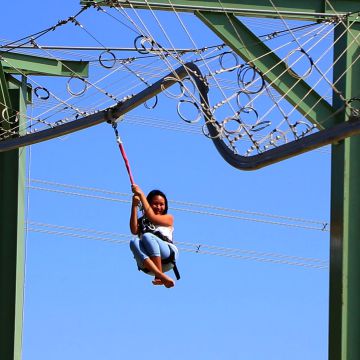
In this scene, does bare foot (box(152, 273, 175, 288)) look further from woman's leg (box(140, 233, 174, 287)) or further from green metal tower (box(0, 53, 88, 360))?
green metal tower (box(0, 53, 88, 360))

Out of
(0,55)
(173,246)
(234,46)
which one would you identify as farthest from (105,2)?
(0,55)

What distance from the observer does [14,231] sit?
21.6 meters

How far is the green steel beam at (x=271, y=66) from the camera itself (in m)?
17.4

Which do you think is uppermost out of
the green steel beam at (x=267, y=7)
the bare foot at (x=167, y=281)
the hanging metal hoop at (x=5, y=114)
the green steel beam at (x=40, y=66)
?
the green steel beam at (x=267, y=7)

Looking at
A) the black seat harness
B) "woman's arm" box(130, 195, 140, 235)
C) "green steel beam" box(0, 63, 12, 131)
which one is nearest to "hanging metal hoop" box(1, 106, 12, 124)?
"green steel beam" box(0, 63, 12, 131)

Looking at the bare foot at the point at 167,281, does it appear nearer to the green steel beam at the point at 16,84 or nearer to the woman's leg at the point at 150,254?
the woman's leg at the point at 150,254

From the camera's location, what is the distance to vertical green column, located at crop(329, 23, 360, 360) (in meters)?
16.9

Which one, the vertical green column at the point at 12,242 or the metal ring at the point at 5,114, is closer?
the metal ring at the point at 5,114

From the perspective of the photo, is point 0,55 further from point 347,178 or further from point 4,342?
point 347,178

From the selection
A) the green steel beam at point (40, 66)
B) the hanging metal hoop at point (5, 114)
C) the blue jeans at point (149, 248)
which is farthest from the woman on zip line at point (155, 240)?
the green steel beam at point (40, 66)

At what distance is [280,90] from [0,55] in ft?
16.3

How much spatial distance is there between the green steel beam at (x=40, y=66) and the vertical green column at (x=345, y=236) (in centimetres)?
525

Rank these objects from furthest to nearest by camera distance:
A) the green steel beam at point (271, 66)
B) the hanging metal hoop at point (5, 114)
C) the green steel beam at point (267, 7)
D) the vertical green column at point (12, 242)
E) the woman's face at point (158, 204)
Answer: the vertical green column at point (12, 242) → the hanging metal hoop at point (5, 114) → the green steel beam at point (267, 7) → the woman's face at point (158, 204) → the green steel beam at point (271, 66)

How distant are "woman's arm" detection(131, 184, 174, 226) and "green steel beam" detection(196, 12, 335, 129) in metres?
1.65
